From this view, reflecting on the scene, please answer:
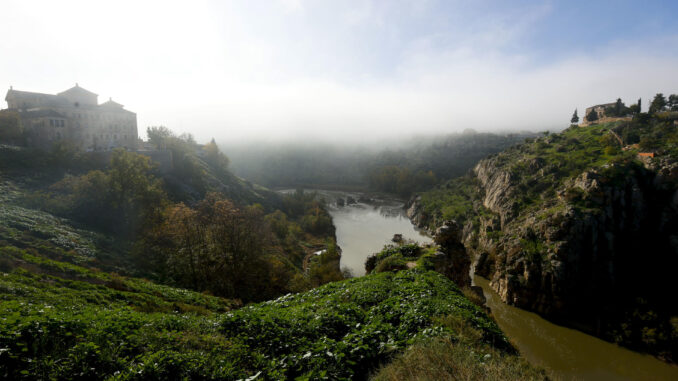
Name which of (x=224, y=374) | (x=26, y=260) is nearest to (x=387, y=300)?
(x=224, y=374)

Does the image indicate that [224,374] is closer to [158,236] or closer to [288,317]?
[288,317]

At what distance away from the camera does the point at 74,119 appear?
51812 millimetres

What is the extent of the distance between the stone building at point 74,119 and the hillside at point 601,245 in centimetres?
6819

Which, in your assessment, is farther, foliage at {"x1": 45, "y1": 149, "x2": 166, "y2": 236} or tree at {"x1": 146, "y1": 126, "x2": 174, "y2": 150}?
tree at {"x1": 146, "y1": 126, "x2": 174, "y2": 150}

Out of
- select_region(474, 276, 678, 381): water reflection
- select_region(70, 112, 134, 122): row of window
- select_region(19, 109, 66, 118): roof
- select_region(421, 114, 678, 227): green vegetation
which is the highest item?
select_region(70, 112, 134, 122): row of window

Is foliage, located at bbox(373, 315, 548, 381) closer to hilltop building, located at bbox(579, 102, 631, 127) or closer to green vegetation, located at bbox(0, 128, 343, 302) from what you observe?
green vegetation, located at bbox(0, 128, 343, 302)

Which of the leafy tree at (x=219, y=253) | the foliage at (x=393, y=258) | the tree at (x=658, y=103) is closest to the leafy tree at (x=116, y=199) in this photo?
the leafy tree at (x=219, y=253)

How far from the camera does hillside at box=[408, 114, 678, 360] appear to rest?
1195 inches

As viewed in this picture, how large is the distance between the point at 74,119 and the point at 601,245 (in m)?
85.7

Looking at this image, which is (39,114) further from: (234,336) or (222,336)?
(234,336)

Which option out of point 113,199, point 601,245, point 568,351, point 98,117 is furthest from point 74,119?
point 601,245

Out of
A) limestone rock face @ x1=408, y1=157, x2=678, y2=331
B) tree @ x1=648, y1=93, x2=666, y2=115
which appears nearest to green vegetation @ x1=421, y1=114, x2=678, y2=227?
limestone rock face @ x1=408, y1=157, x2=678, y2=331

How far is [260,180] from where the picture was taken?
135 m

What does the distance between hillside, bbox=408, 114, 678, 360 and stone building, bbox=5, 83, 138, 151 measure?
68.2 meters
